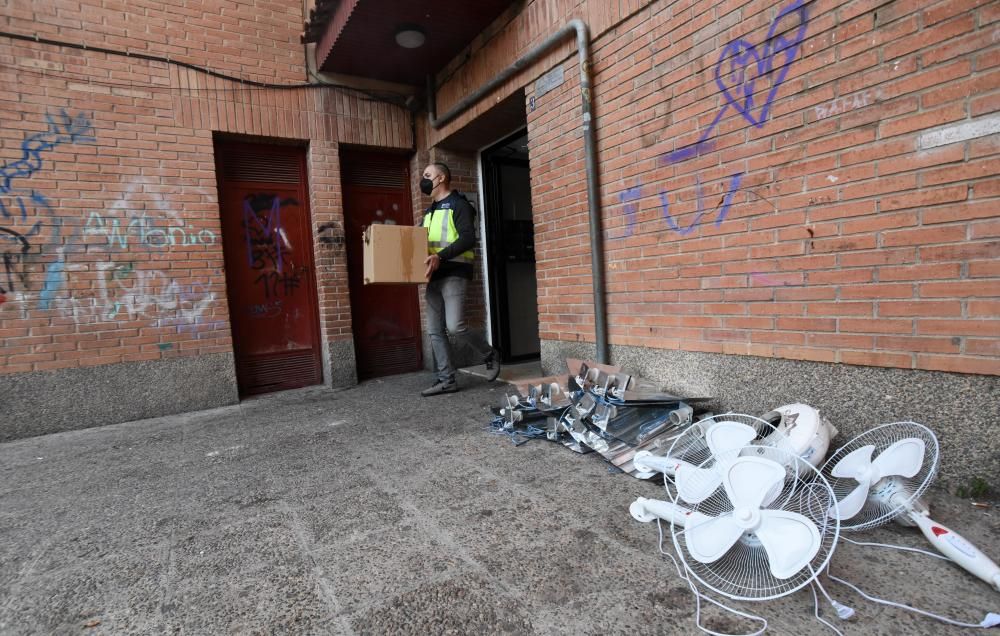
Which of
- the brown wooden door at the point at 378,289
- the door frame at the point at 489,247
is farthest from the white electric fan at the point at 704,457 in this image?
the brown wooden door at the point at 378,289

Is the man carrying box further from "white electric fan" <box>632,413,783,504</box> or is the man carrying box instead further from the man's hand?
"white electric fan" <box>632,413,783,504</box>

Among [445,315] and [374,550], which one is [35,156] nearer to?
[445,315]

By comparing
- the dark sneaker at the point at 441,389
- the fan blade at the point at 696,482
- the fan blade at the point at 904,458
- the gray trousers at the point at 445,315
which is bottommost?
the dark sneaker at the point at 441,389

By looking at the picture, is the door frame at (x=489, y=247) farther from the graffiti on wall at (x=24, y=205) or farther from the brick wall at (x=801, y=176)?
the graffiti on wall at (x=24, y=205)

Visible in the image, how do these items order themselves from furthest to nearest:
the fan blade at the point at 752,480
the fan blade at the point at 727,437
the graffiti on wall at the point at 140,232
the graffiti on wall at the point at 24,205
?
the graffiti on wall at the point at 140,232
the graffiti on wall at the point at 24,205
the fan blade at the point at 727,437
the fan blade at the point at 752,480

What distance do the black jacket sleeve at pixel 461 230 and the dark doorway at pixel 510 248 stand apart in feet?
4.77

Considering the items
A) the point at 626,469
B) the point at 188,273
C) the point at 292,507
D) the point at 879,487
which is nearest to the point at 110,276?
the point at 188,273

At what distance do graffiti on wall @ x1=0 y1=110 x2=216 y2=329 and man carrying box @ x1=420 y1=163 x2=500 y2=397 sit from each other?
2156mm

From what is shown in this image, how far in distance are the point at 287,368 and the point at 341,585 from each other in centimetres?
404

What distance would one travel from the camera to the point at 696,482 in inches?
70.4

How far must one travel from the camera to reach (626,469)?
2455mm

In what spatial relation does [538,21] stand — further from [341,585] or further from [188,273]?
[341,585]

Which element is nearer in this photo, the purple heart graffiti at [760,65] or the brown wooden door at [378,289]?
the purple heart graffiti at [760,65]

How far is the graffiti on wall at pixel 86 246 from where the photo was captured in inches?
153
